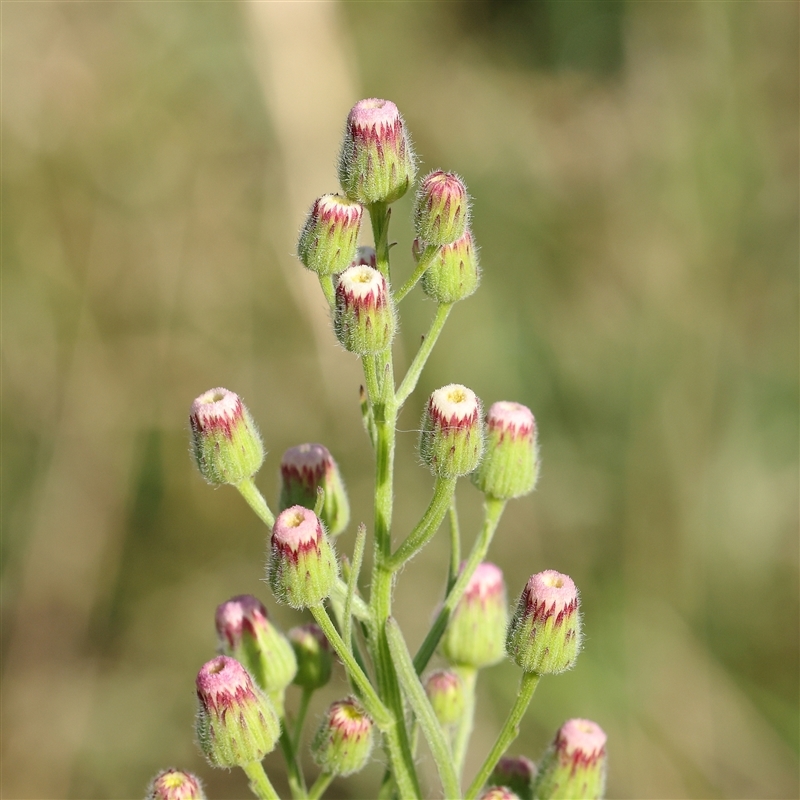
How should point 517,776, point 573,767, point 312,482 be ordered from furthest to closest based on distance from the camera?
1. point 517,776
2. point 312,482
3. point 573,767

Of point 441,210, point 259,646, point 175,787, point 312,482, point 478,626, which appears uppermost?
point 441,210

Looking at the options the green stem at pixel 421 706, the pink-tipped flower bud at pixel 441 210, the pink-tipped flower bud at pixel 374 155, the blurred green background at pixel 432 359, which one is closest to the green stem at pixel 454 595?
the green stem at pixel 421 706

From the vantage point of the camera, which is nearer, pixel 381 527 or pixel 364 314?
pixel 364 314

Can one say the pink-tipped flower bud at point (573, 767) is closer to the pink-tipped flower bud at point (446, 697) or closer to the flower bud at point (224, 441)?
the pink-tipped flower bud at point (446, 697)

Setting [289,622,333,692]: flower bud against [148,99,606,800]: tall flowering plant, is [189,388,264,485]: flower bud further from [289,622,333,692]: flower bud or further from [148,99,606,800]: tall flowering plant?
[289,622,333,692]: flower bud

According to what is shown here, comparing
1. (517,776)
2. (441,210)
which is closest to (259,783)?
(517,776)

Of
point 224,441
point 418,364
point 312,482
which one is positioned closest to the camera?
point 418,364

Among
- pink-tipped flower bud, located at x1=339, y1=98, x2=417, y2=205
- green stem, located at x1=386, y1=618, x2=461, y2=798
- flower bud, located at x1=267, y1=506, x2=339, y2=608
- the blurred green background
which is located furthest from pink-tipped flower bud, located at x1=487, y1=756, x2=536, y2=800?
the blurred green background

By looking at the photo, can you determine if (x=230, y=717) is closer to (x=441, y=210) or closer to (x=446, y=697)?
(x=446, y=697)
